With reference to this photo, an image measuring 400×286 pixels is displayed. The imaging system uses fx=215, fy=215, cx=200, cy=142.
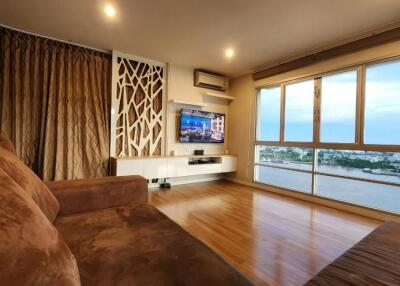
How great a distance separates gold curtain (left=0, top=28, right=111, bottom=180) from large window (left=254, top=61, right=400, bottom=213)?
3007 millimetres

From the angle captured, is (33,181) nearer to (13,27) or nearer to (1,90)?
(1,90)

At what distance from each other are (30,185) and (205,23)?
247 centimetres

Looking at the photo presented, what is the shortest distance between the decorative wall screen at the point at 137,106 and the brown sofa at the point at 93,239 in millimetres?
2096

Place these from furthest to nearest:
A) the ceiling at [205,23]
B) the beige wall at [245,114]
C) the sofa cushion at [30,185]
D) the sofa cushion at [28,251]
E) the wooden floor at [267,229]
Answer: the beige wall at [245,114], the ceiling at [205,23], the wooden floor at [267,229], the sofa cushion at [30,185], the sofa cushion at [28,251]

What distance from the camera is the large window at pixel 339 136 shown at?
9.03 ft

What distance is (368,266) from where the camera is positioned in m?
0.92

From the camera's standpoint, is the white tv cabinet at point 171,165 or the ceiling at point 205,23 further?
the white tv cabinet at point 171,165

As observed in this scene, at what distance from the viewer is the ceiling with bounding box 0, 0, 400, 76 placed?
7.52ft

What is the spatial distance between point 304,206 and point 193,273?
2.79 m

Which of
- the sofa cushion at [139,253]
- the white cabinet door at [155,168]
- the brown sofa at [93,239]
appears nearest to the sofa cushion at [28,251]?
the brown sofa at [93,239]

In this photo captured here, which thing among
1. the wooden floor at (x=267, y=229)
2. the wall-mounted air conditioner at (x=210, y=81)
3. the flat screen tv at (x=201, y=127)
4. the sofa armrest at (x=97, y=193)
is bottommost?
the wooden floor at (x=267, y=229)

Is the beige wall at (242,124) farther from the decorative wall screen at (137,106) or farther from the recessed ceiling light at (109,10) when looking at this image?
the recessed ceiling light at (109,10)

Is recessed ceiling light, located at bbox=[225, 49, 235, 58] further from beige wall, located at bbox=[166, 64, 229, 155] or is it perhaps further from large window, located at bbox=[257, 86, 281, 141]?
large window, located at bbox=[257, 86, 281, 141]

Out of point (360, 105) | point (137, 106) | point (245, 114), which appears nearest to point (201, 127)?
point (245, 114)
